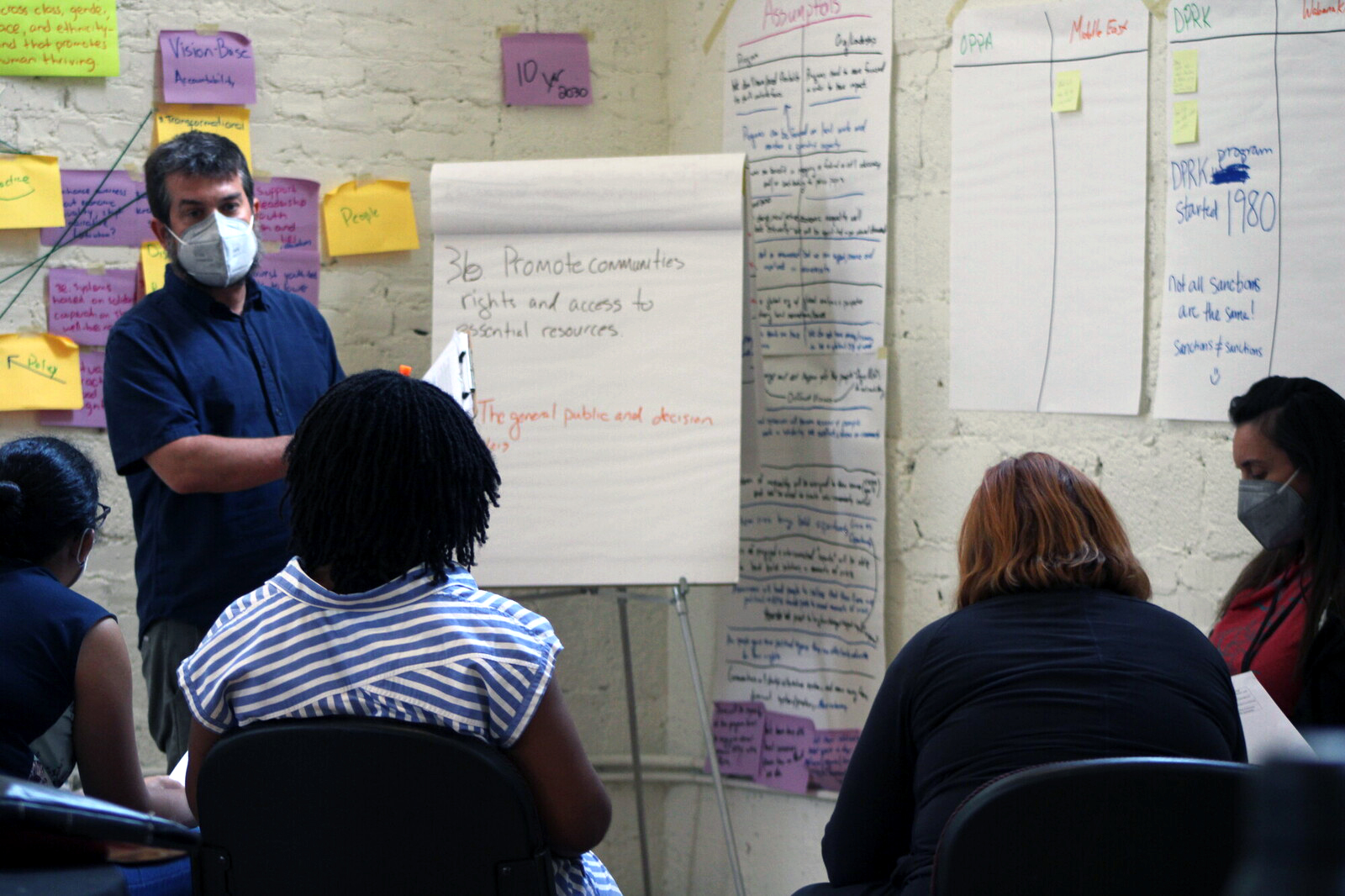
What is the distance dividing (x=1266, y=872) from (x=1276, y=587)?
1.82 m

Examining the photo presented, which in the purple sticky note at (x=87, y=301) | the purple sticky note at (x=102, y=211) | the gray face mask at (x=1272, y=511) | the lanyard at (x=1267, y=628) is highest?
the purple sticky note at (x=102, y=211)

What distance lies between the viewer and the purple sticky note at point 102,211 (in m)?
2.81

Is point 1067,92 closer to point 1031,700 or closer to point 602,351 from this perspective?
point 602,351

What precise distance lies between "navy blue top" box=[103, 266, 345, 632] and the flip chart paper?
730mm

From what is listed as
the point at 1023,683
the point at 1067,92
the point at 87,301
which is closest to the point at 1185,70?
the point at 1067,92

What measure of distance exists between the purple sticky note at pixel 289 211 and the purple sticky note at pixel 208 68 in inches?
8.1

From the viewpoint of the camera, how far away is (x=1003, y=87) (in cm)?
261

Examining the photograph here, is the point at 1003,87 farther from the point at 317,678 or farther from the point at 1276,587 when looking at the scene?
the point at 317,678

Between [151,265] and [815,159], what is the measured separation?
1.57 m

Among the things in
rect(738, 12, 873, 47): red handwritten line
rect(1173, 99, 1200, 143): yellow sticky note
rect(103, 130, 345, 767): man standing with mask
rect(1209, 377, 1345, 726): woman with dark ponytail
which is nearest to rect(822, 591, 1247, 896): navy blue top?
rect(1209, 377, 1345, 726): woman with dark ponytail

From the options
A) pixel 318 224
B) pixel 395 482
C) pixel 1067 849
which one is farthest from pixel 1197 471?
pixel 318 224

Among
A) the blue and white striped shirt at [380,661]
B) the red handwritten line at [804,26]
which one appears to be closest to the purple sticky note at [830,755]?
the red handwritten line at [804,26]

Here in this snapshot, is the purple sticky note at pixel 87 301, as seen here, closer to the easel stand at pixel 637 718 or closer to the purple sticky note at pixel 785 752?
the easel stand at pixel 637 718

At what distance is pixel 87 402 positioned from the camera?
9.28ft
